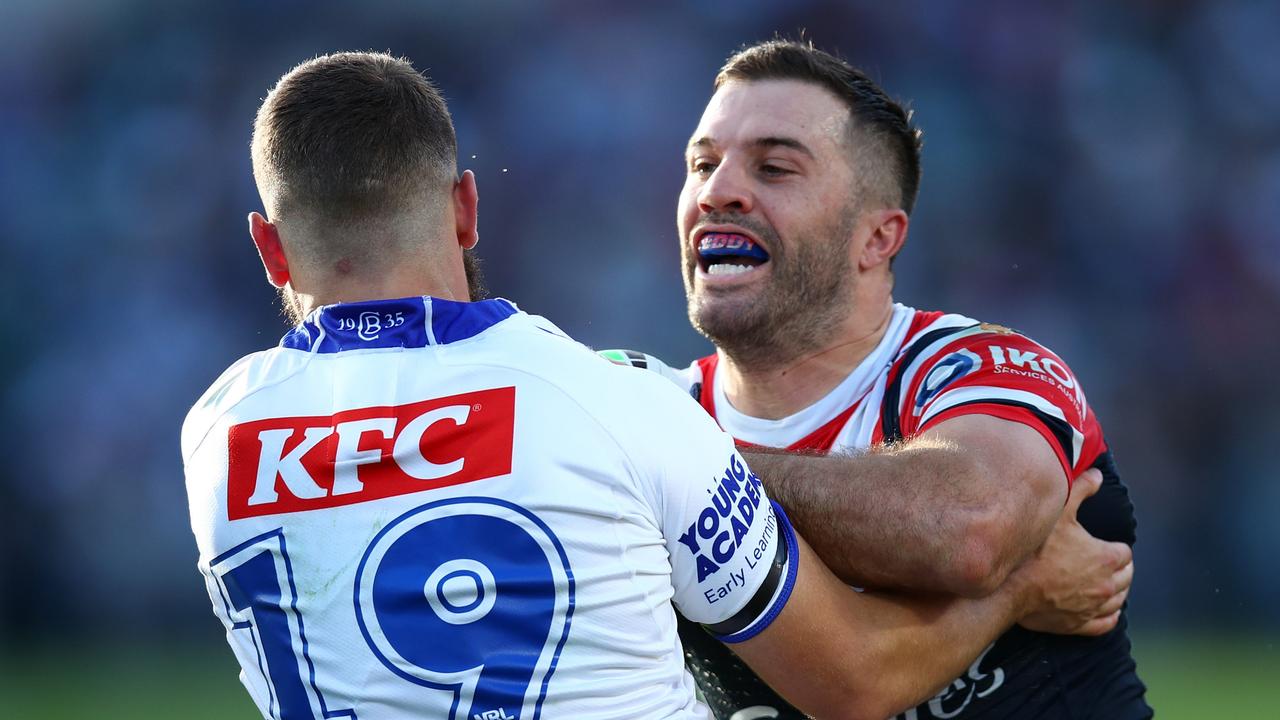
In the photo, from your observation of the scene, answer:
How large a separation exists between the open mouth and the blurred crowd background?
20.9 ft

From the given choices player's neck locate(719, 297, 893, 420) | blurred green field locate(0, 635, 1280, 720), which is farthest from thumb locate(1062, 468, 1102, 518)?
blurred green field locate(0, 635, 1280, 720)

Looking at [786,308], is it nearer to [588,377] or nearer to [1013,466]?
[1013,466]

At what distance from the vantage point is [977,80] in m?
10.8

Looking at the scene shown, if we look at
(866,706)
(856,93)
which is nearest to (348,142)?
(866,706)

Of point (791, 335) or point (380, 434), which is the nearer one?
point (380, 434)

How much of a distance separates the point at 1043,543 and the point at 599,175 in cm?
790

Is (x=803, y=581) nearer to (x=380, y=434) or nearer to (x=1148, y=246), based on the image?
(x=380, y=434)

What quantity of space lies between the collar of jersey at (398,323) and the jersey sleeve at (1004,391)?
135 centimetres

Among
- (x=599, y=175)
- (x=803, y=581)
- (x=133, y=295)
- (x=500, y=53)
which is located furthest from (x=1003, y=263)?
(x=803, y=581)

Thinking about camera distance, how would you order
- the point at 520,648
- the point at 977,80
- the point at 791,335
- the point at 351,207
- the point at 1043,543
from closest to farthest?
the point at 520,648
the point at 351,207
the point at 1043,543
the point at 791,335
the point at 977,80

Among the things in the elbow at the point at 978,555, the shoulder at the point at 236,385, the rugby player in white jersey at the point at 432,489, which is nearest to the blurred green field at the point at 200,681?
the elbow at the point at 978,555

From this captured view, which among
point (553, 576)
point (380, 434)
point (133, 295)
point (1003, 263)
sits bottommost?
point (133, 295)

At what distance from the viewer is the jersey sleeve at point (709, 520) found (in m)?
2.21

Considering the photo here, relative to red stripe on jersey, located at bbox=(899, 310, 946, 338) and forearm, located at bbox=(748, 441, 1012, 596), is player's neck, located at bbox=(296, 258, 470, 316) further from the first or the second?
red stripe on jersey, located at bbox=(899, 310, 946, 338)
